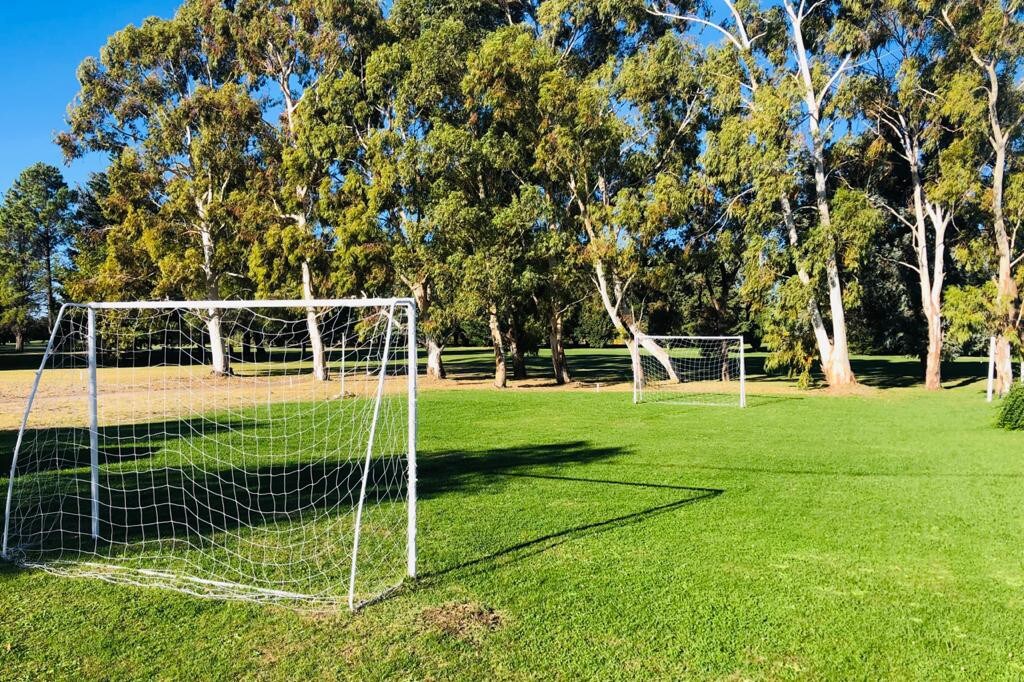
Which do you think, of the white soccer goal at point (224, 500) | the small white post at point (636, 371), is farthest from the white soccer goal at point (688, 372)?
the white soccer goal at point (224, 500)

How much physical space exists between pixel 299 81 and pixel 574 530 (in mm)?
25577

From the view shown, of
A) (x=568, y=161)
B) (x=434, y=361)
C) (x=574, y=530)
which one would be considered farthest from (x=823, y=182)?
(x=574, y=530)

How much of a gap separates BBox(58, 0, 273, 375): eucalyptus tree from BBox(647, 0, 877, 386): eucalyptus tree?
16.2 meters

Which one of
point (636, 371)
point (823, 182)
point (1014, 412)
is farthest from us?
point (823, 182)

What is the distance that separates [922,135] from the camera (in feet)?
72.1

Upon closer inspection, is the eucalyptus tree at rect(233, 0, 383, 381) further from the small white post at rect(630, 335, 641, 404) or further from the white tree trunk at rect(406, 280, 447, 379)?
the small white post at rect(630, 335, 641, 404)

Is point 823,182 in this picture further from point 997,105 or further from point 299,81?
point 299,81

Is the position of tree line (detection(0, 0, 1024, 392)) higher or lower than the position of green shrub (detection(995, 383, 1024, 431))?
higher

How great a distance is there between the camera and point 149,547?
236 inches

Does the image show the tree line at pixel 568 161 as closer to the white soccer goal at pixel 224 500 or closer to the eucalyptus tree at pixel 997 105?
the eucalyptus tree at pixel 997 105

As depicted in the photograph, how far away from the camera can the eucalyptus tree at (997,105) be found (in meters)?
19.3

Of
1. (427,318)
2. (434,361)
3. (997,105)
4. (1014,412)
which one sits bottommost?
(1014,412)

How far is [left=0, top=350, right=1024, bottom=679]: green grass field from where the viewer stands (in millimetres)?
3832

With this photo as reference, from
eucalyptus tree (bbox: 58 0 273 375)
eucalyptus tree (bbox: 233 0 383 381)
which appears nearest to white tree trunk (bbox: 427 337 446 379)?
eucalyptus tree (bbox: 233 0 383 381)
